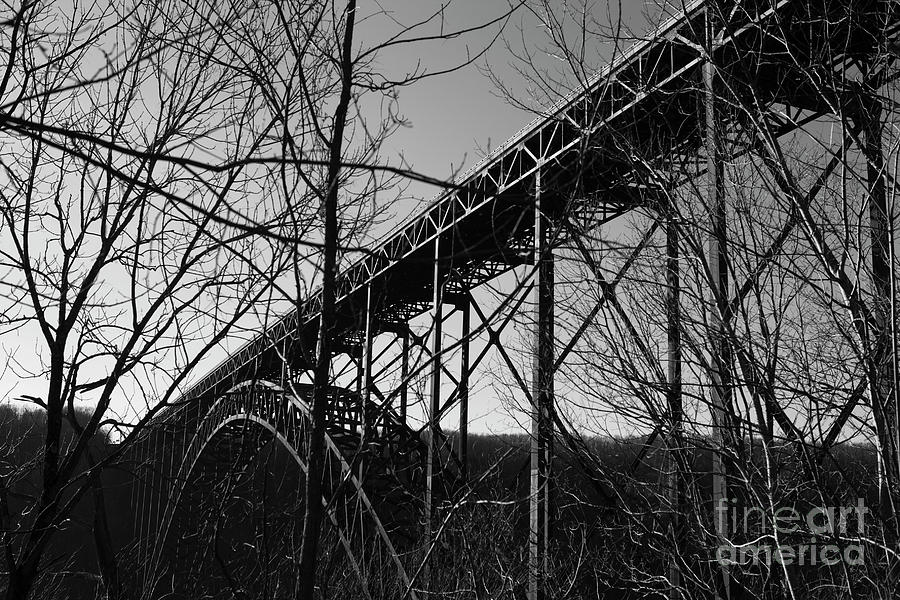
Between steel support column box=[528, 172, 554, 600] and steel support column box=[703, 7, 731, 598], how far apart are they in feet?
3.80

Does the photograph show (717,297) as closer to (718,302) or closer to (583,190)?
(718,302)

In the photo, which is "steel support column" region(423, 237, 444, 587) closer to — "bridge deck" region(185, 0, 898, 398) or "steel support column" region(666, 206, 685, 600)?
"bridge deck" region(185, 0, 898, 398)

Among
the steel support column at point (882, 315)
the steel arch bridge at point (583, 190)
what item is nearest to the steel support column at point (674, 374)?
the steel arch bridge at point (583, 190)

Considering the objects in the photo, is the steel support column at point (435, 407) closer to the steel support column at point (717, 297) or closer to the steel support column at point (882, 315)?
the steel support column at point (717, 297)

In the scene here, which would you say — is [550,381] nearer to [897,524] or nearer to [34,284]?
[897,524]

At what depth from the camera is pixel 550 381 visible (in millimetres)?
6895

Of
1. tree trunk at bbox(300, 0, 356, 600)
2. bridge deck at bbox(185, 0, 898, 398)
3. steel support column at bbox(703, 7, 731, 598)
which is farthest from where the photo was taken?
steel support column at bbox(703, 7, 731, 598)

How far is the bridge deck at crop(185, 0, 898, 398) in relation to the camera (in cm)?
300

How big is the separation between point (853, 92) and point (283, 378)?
3147 mm

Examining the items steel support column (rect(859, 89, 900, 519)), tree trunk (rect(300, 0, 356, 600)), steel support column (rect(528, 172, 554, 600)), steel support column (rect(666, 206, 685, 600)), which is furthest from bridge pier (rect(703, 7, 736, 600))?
tree trunk (rect(300, 0, 356, 600))

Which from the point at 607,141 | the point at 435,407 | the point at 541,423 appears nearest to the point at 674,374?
the point at 541,423

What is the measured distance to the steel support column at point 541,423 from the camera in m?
6.82

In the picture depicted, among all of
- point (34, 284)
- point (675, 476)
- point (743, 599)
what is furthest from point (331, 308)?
point (743, 599)

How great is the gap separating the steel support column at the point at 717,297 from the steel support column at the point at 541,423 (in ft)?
3.80
